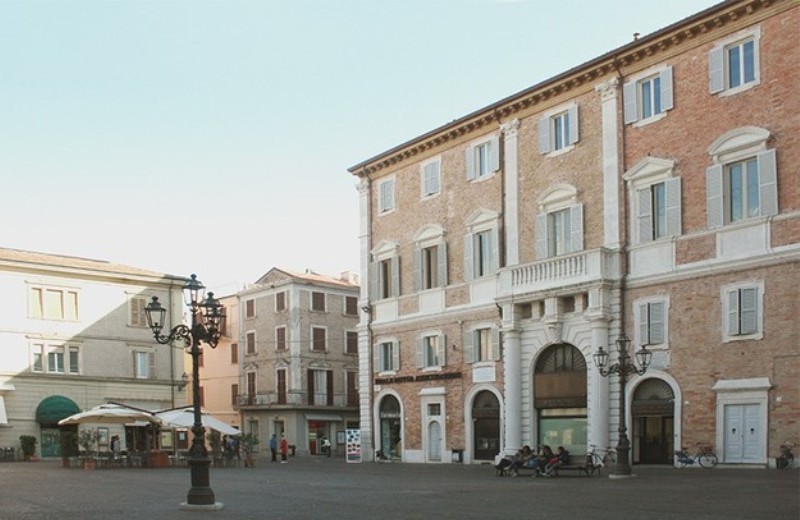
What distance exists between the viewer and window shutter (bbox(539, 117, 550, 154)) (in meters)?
39.7

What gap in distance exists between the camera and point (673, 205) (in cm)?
3438

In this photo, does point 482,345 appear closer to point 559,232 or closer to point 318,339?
point 559,232

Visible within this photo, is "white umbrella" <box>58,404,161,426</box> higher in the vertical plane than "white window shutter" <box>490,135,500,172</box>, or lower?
Answer: lower

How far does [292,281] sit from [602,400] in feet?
126

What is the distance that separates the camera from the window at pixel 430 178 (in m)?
45.5

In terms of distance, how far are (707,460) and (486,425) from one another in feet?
37.2

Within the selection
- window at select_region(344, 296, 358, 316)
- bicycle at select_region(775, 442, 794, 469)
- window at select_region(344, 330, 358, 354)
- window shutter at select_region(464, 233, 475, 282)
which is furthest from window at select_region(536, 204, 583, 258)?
window at select_region(344, 296, 358, 316)

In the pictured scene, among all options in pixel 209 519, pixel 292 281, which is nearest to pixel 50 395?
pixel 292 281

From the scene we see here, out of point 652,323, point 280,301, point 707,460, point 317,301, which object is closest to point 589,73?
point 652,323

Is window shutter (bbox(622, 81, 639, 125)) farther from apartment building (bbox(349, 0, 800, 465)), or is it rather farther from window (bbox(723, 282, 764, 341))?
Result: window (bbox(723, 282, 764, 341))

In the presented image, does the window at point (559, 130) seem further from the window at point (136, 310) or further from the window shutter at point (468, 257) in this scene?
the window at point (136, 310)

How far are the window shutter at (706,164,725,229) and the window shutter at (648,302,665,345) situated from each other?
10.6ft

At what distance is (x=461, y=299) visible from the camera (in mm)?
43219

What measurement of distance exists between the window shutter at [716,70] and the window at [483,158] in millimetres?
10571
